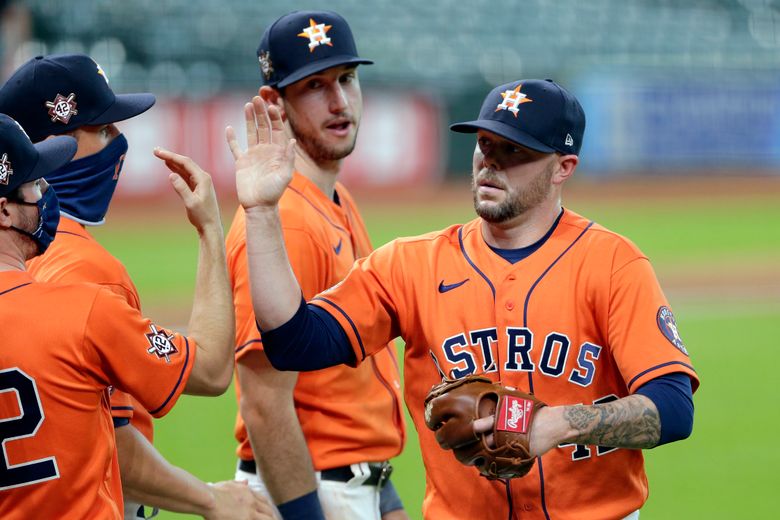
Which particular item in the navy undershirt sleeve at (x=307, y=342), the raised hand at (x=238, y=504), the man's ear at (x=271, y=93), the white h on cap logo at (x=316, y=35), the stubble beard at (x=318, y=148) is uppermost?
the white h on cap logo at (x=316, y=35)

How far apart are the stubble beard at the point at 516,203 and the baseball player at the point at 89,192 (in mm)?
897

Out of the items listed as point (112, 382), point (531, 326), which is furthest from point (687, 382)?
point (112, 382)

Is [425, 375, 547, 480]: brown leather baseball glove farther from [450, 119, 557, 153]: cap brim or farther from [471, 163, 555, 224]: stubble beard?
[450, 119, 557, 153]: cap brim

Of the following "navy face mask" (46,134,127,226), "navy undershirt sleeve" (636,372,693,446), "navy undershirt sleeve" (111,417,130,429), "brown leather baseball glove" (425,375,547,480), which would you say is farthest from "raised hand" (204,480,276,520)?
"navy undershirt sleeve" (636,372,693,446)

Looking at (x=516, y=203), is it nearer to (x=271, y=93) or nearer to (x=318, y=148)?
(x=318, y=148)

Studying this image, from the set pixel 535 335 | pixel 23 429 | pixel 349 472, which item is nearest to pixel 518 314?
pixel 535 335

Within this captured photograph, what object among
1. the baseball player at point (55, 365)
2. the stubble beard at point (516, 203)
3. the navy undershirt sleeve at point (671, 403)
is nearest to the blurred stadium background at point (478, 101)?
the stubble beard at point (516, 203)

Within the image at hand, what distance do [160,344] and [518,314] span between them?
43.0 inches

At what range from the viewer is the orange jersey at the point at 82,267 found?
10.7 feet

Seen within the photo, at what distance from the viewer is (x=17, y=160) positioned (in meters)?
2.97

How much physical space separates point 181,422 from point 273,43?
202 inches

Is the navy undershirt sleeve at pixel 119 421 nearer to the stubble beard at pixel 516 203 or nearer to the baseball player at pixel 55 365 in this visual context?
the baseball player at pixel 55 365

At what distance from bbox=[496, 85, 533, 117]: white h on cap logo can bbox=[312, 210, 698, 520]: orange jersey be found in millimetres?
411

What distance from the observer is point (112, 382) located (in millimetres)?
3004
